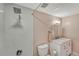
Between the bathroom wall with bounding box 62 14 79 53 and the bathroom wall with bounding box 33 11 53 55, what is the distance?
0.63ft

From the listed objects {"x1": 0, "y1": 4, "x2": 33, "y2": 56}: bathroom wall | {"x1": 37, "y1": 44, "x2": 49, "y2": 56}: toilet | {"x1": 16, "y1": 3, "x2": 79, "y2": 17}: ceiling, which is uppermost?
{"x1": 16, "y1": 3, "x2": 79, "y2": 17}: ceiling

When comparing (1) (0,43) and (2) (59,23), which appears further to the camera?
(2) (59,23)

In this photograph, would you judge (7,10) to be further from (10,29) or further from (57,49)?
(57,49)

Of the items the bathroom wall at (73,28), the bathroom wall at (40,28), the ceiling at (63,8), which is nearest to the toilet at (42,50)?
the bathroom wall at (40,28)

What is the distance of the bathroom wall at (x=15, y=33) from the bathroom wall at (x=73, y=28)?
39 cm

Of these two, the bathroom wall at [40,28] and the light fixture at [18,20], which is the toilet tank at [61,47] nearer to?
the bathroom wall at [40,28]

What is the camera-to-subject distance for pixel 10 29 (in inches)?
40.8

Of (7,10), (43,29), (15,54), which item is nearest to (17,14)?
(7,10)

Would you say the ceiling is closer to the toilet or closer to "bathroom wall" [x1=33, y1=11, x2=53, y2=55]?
"bathroom wall" [x1=33, y1=11, x2=53, y2=55]

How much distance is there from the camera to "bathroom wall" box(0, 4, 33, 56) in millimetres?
1011

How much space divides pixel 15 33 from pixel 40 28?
0.94 ft

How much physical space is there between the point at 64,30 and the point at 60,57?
0.31m

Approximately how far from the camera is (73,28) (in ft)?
3.60

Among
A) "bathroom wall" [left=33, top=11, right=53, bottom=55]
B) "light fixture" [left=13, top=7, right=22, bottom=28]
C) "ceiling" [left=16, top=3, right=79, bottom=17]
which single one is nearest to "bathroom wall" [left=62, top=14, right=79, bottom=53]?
"ceiling" [left=16, top=3, right=79, bottom=17]
